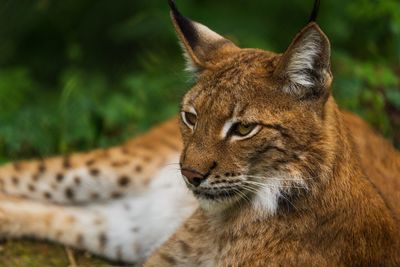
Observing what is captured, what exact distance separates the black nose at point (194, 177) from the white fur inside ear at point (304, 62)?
1.75ft

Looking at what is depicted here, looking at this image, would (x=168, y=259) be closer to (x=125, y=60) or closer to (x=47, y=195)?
(x=47, y=195)

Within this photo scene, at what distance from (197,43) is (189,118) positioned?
48 centimetres

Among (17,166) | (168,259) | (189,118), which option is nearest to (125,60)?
(17,166)

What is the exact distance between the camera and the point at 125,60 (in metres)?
8.65

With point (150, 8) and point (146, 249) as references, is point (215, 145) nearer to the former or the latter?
point (146, 249)

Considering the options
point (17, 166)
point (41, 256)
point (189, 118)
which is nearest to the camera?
point (189, 118)

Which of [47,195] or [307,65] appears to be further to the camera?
[47,195]

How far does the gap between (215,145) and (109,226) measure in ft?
6.51

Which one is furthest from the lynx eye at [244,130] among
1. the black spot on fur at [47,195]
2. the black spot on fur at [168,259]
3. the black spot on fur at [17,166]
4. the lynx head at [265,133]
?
the black spot on fur at [17,166]

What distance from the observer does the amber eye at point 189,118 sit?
4305mm

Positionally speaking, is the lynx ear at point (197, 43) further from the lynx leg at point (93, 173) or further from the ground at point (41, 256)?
the ground at point (41, 256)

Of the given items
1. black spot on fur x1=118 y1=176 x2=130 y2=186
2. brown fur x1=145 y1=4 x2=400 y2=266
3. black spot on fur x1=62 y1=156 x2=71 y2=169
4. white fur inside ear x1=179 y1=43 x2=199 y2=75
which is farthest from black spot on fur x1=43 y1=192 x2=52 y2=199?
white fur inside ear x1=179 y1=43 x2=199 y2=75

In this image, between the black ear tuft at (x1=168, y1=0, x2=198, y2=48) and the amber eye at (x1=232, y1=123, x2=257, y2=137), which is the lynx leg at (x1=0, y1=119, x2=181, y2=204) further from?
the amber eye at (x1=232, y1=123, x2=257, y2=137)

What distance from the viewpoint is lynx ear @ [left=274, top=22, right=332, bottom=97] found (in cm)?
397
